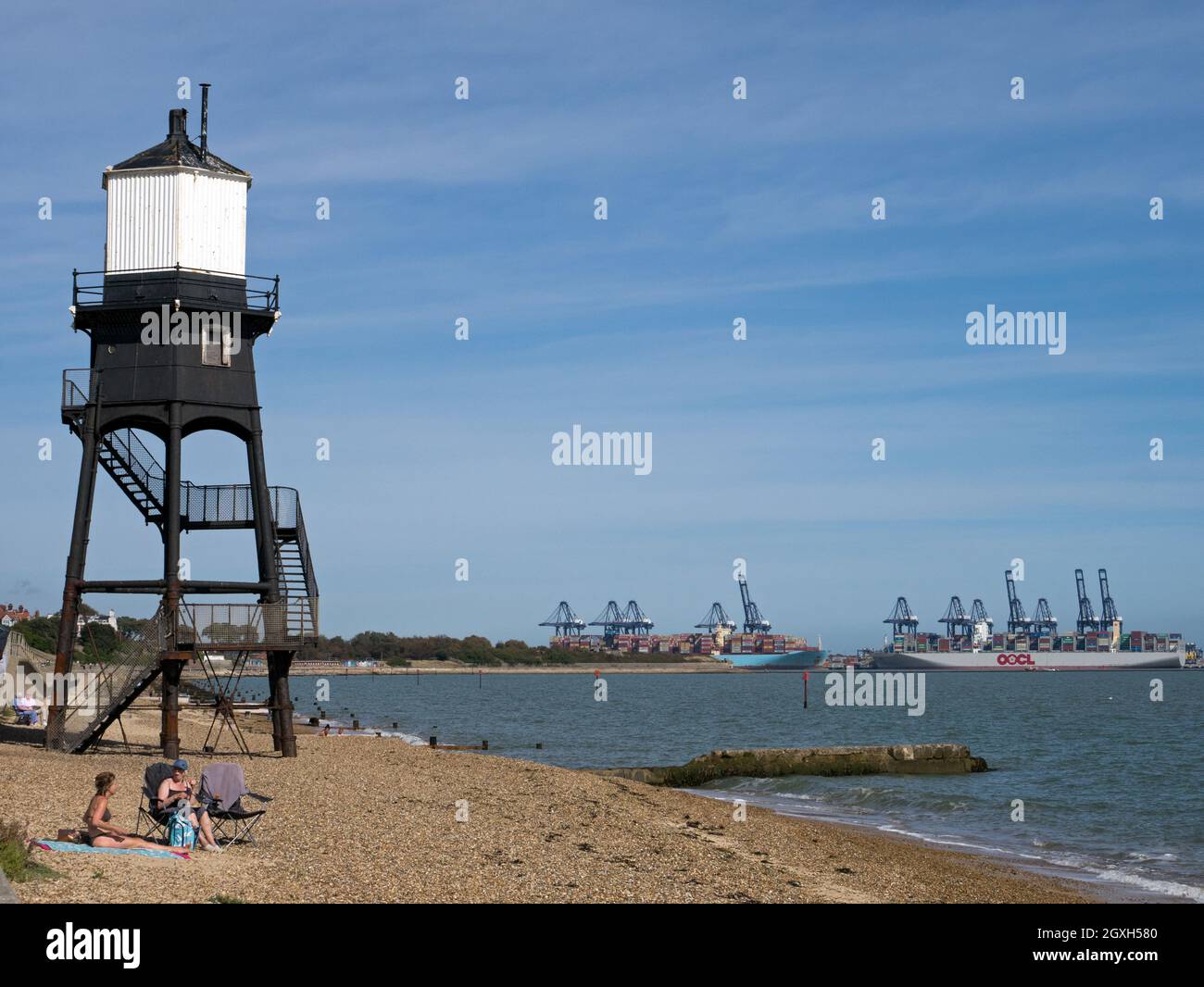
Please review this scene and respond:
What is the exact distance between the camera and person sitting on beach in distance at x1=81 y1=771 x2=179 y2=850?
16.2 metres

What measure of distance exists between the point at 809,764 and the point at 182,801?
30.3 meters

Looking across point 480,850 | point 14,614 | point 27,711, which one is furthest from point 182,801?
point 14,614

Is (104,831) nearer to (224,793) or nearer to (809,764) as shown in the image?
(224,793)

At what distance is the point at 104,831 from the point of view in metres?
16.4

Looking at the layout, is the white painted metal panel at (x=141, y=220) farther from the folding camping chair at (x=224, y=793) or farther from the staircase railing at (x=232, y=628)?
the folding camping chair at (x=224, y=793)

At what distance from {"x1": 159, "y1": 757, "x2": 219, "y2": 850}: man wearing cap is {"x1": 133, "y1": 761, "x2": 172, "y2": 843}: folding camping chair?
0.34ft

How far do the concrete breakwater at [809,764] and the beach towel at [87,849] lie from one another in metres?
26.0

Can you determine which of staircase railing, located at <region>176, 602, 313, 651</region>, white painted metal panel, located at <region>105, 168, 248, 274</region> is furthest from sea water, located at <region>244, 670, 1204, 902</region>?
white painted metal panel, located at <region>105, 168, 248, 274</region>

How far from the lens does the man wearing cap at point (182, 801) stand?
17.0 meters

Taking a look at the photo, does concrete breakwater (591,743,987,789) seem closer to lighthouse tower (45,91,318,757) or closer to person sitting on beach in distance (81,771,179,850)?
lighthouse tower (45,91,318,757)

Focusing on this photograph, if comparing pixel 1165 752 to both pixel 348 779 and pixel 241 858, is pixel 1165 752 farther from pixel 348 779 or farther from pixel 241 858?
pixel 241 858
